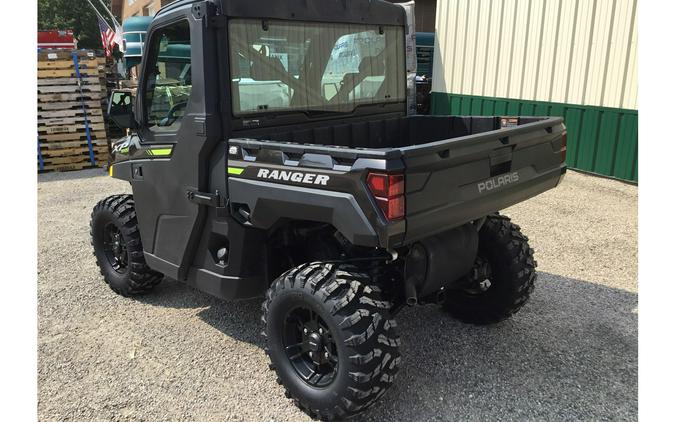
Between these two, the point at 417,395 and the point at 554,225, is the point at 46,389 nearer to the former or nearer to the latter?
the point at 417,395

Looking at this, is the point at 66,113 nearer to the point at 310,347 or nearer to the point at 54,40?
the point at 54,40

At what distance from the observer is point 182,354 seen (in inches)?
144

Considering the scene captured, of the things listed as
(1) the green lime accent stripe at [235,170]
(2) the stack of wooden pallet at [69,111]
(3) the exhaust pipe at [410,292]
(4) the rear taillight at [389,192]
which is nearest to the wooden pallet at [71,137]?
(2) the stack of wooden pallet at [69,111]

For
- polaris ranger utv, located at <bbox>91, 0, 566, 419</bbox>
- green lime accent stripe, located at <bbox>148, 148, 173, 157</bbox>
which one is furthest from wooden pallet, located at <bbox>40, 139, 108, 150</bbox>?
green lime accent stripe, located at <bbox>148, 148, 173, 157</bbox>

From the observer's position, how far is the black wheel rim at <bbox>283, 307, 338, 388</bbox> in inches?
116

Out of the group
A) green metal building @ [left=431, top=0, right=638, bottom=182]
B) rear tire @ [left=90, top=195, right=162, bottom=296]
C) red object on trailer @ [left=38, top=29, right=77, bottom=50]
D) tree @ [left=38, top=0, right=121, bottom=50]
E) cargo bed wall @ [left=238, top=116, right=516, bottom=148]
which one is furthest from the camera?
tree @ [left=38, top=0, right=121, bottom=50]

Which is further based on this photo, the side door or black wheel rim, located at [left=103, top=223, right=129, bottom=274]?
black wheel rim, located at [left=103, top=223, right=129, bottom=274]

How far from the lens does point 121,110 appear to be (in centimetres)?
383

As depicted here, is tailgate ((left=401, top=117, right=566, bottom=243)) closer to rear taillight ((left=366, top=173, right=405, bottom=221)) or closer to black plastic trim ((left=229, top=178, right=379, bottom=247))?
rear taillight ((left=366, top=173, right=405, bottom=221))

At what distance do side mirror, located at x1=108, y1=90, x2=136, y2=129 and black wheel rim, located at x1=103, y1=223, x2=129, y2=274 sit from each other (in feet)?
3.51

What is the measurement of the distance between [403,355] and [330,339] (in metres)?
0.88

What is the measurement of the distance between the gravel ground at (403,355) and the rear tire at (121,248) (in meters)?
0.17

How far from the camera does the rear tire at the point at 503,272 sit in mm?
3672

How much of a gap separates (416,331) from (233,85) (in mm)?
2143
